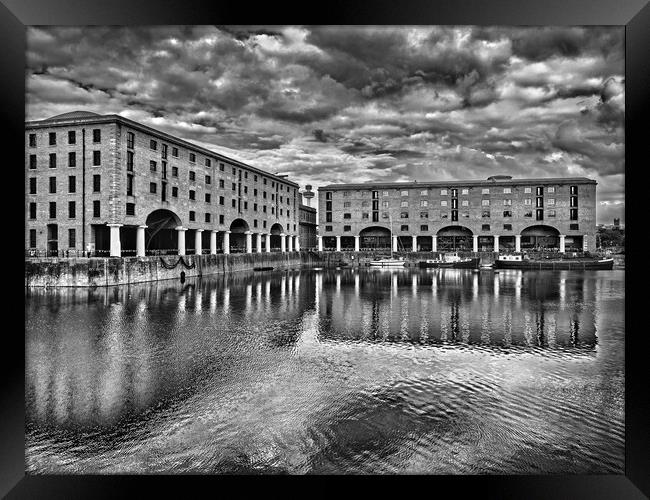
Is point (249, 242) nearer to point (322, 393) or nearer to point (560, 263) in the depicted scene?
point (560, 263)

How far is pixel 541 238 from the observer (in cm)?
6341

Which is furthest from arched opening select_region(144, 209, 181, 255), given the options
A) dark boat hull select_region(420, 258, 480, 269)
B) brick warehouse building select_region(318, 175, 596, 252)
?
dark boat hull select_region(420, 258, 480, 269)

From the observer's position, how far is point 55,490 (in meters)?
3.79

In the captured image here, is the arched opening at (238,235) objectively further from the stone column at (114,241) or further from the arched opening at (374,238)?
the arched opening at (374,238)

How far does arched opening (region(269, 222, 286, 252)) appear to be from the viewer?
58.7 meters

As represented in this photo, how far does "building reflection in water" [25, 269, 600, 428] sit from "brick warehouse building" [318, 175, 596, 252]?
36732 millimetres

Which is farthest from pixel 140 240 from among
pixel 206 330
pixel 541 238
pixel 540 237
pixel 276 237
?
pixel 541 238

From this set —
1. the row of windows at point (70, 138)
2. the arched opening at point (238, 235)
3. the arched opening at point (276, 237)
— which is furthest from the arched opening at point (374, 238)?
the row of windows at point (70, 138)

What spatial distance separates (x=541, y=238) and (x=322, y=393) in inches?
2585

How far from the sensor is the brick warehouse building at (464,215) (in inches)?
2377

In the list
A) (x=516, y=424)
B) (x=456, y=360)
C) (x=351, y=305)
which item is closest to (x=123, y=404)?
(x=516, y=424)

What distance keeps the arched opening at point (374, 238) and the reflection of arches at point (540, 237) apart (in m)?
22.0

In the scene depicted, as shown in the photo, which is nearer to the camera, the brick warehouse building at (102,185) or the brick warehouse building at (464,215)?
the brick warehouse building at (102,185)
